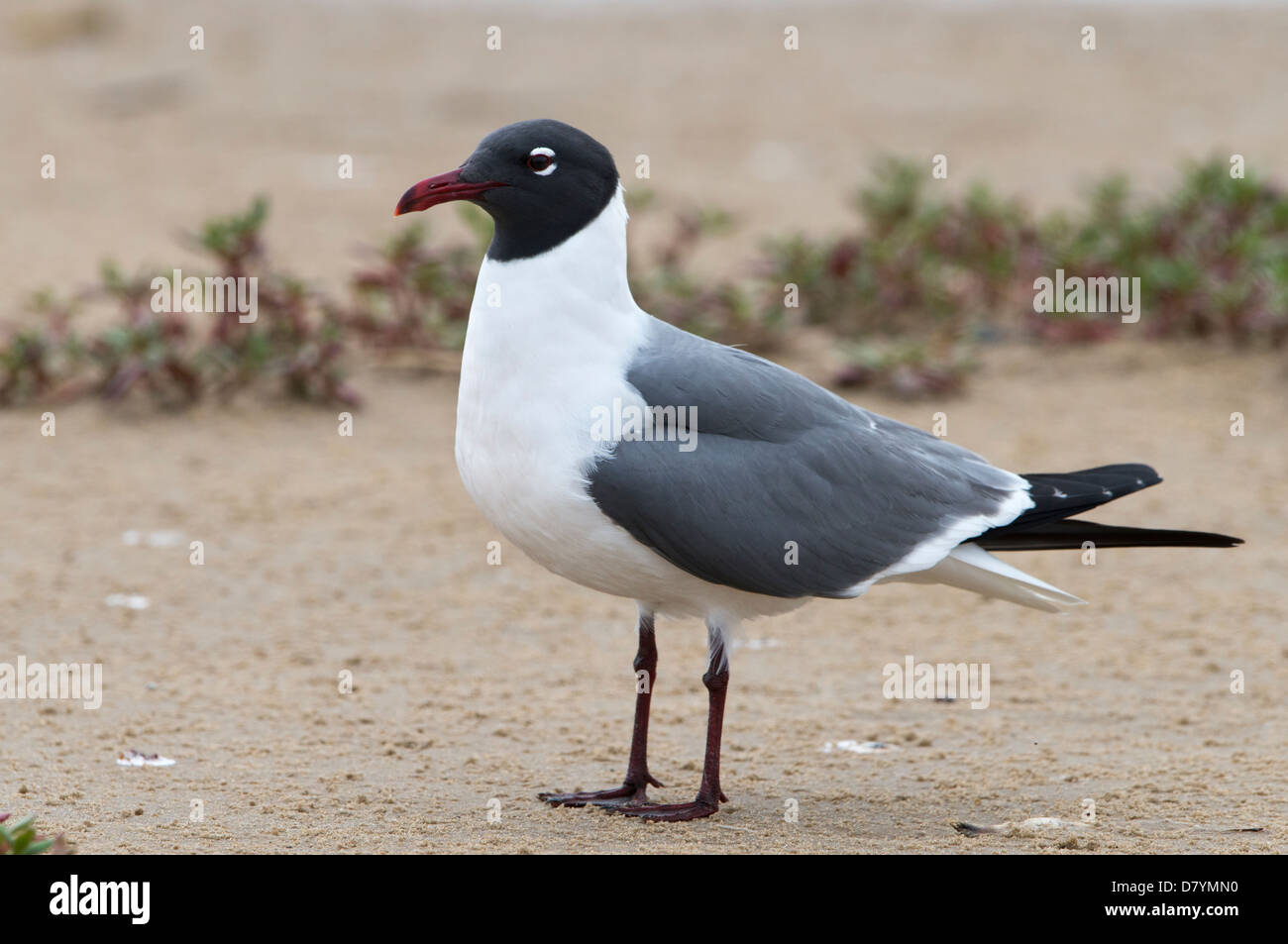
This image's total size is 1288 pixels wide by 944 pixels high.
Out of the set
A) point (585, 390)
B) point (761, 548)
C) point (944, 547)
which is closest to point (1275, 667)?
point (944, 547)

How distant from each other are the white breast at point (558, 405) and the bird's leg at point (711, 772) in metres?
0.15

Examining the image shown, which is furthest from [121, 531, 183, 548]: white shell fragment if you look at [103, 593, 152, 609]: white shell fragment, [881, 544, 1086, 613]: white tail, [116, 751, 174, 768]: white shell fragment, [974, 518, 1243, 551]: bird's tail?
[974, 518, 1243, 551]: bird's tail

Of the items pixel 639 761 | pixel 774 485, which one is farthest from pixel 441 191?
pixel 639 761

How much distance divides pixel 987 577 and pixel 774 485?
0.68 meters

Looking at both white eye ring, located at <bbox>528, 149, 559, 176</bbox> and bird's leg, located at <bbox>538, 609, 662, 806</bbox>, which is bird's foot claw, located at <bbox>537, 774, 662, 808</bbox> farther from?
white eye ring, located at <bbox>528, 149, 559, 176</bbox>

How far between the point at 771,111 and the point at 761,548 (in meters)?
14.7

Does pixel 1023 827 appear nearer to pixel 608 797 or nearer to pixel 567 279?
pixel 608 797

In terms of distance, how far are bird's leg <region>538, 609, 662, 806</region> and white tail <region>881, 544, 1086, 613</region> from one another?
2.30ft

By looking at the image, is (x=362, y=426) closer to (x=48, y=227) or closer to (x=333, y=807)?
(x=333, y=807)

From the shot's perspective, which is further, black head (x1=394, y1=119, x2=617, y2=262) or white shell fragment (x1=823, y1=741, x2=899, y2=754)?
white shell fragment (x1=823, y1=741, x2=899, y2=754)

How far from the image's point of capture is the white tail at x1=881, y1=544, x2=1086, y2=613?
444 centimetres

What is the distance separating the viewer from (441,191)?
4309 millimetres

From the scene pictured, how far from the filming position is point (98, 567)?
21.0ft

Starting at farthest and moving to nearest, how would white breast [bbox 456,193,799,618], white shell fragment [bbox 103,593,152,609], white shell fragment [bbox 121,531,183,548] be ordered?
white shell fragment [bbox 121,531,183,548]
white shell fragment [bbox 103,593,152,609]
white breast [bbox 456,193,799,618]
